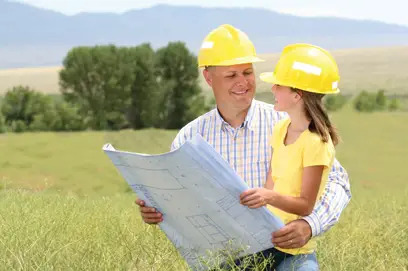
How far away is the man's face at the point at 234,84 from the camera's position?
4.02 m

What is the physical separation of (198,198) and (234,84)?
817 mm

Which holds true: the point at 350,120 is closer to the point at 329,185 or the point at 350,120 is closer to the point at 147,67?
the point at 147,67

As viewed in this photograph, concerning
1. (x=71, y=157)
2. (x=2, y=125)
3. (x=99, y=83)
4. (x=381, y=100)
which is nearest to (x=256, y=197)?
(x=71, y=157)

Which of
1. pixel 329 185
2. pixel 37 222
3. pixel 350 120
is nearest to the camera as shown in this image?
pixel 329 185

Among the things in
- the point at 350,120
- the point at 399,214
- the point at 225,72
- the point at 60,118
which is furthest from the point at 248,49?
the point at 60,118

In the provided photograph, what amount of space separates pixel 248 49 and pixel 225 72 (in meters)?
0.18

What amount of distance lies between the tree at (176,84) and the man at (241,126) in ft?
192

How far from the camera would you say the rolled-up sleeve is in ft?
11.6

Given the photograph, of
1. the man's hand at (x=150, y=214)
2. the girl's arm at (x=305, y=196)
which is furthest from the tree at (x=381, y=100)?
the girl's arm at (x=305, y=196)

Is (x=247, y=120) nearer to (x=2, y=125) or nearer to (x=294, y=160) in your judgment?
(x=294, y=160)

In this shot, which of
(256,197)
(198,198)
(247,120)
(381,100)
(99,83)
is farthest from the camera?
(381,100)

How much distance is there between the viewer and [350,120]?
144 ft

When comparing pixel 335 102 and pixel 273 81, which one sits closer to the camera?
pixel 273 81

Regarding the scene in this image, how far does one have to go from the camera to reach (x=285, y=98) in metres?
3.46
